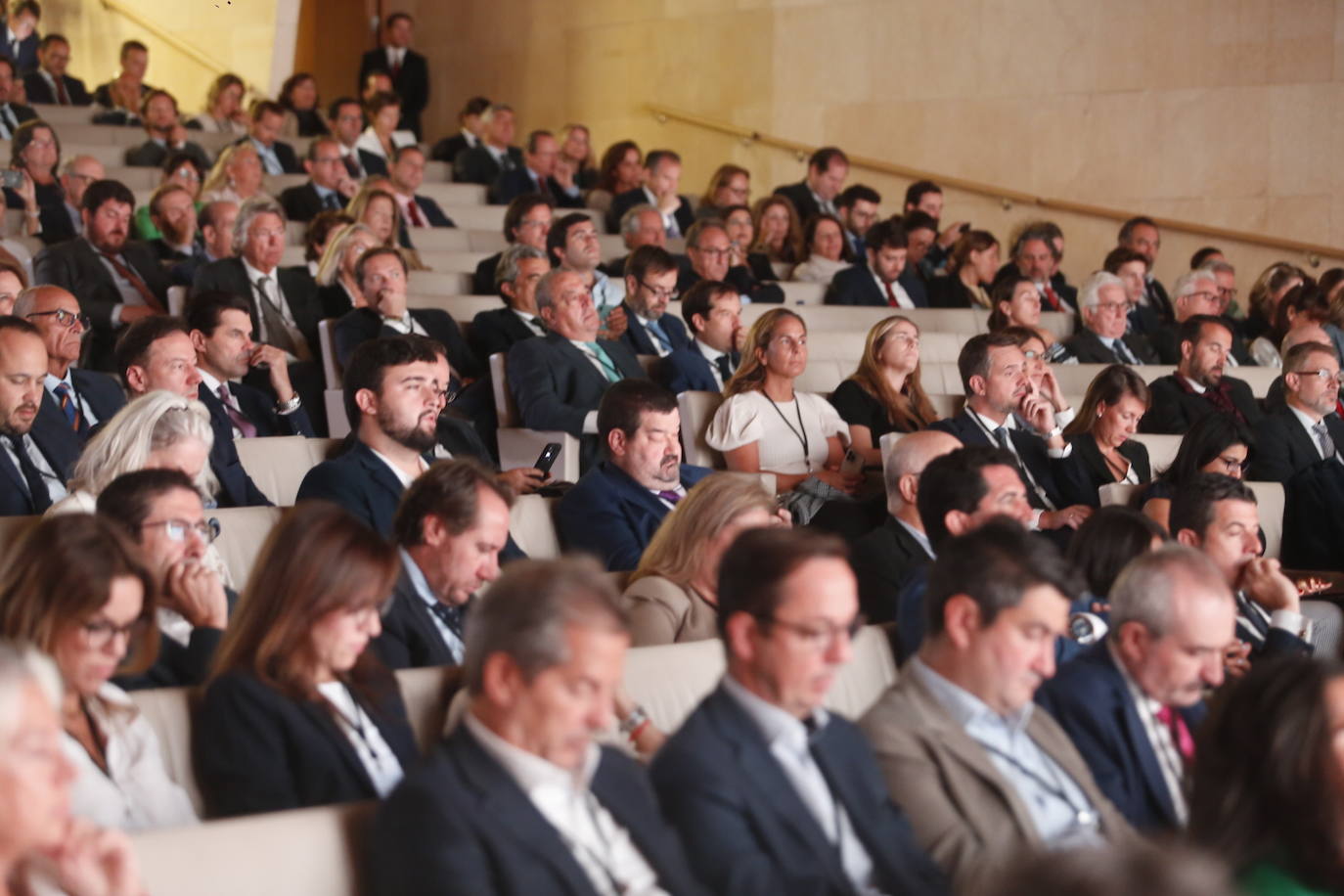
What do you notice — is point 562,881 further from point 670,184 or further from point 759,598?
point 670,184

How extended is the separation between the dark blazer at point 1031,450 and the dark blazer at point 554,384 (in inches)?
41.0

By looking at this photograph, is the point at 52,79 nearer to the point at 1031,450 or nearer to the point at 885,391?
the point at 885,391

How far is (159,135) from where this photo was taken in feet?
28.4

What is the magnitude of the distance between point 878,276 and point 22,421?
14.6ft

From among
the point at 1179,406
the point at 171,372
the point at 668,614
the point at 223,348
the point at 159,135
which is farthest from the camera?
the point at 159,135

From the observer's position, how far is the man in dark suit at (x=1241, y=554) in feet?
11.5

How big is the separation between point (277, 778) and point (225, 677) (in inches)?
5.8

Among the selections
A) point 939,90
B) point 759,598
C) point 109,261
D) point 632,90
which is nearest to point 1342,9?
point 939,90

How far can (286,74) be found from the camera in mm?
11094

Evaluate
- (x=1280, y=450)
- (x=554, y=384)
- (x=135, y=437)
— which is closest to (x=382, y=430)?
(x=135, y=437)

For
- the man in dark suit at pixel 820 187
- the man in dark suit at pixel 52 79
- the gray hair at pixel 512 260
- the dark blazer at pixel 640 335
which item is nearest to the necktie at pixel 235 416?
the gray hair at pixel 512 260

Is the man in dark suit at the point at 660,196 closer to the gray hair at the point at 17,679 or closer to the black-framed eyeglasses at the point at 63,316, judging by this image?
the black-framed eyeglasses at the point at 63,316

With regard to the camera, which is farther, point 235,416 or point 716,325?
point 716,325

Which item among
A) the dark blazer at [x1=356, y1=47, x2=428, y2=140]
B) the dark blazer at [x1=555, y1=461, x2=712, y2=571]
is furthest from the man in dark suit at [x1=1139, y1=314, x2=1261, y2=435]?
the dark blazer at [x1=356, y1=47, x2=428, y2=140]
